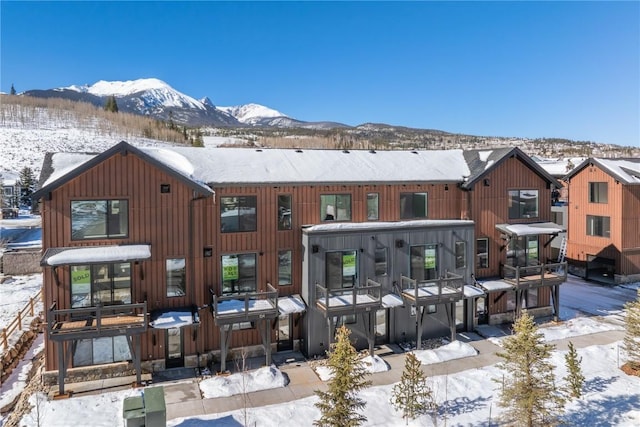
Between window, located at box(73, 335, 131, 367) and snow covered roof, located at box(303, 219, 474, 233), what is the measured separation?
24.8 feet

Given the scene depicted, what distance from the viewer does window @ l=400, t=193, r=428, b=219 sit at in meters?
19.4

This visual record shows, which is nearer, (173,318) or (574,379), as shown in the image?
(574,379)

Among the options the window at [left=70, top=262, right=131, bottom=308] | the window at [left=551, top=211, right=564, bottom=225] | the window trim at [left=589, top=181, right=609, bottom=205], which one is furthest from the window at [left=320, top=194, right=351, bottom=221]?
the window at [left=551, top=211, right=564, bottom=225]

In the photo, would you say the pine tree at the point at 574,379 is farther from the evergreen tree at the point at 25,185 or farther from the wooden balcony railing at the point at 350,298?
the evergreen tree at the point at 25,185

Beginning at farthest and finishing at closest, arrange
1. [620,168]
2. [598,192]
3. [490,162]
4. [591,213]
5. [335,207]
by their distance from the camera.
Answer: [591,213] → [598,192] → [620,168] → [490,162] → [335,207]

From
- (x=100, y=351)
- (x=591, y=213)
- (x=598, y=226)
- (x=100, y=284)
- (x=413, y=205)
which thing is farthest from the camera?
(x=591, y=213)

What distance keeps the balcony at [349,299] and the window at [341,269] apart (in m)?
0.40

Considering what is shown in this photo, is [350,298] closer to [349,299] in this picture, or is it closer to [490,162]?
[349,299]

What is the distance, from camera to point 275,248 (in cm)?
1744

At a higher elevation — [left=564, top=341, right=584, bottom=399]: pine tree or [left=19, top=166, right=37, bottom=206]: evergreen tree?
[left=19, top=166, right=37, bottom=206]: evergreen tree

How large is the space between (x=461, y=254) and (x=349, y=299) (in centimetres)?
571

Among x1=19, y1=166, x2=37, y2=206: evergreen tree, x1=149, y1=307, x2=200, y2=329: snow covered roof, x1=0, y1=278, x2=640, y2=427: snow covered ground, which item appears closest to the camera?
x1=0, y1=278, x2=640, y2=427: snow covered ground

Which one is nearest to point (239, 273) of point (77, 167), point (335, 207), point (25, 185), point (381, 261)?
point (335, 207)

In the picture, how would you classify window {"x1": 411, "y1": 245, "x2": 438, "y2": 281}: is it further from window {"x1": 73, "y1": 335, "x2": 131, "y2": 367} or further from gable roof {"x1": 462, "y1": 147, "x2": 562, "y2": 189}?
window {"x1": 73, "y1": 335, "x2": 131, "y2": 367}
